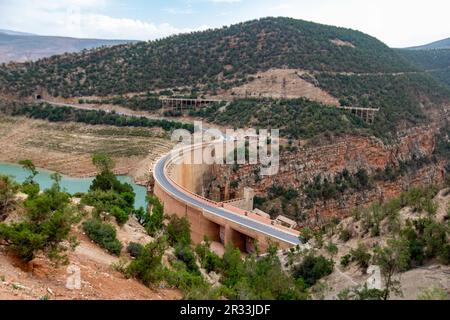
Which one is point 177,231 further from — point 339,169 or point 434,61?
point 434,61

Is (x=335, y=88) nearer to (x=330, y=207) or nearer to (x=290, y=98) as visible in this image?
(x=290, y=98)

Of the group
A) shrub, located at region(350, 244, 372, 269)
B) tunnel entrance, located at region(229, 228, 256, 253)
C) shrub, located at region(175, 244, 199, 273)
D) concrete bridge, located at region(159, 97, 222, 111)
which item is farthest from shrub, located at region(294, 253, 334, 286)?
concrete bridge, located at region(159, 97, 222, 111)

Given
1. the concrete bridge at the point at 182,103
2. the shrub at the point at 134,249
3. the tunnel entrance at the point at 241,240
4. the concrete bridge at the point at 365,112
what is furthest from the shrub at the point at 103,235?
the concrete bridge at the point at 182,103

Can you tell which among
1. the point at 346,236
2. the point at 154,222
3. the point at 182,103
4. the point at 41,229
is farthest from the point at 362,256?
the point at 182,103

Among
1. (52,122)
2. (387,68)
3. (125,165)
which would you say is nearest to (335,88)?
(387,68)

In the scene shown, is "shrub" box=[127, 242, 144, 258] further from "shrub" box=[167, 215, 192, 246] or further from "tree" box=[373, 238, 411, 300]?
"tree" box=[373, 238, 411, 300]
